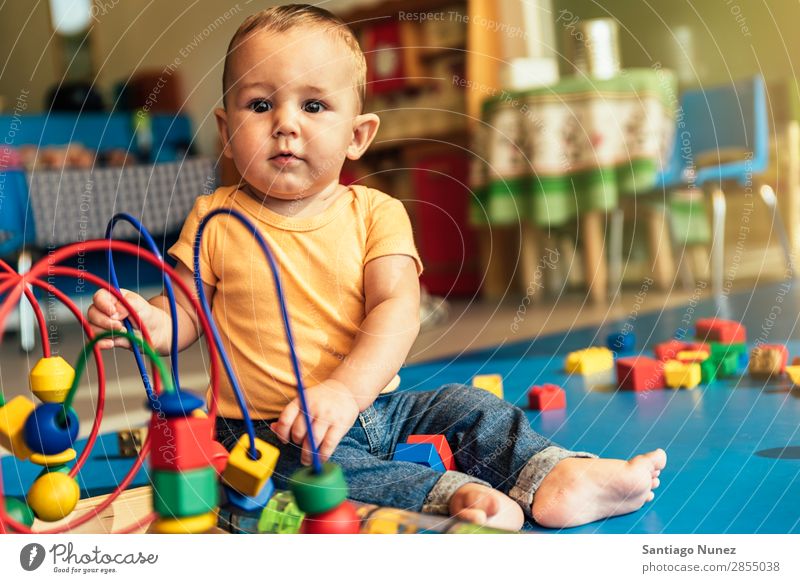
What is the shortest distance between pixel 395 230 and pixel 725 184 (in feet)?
6.21

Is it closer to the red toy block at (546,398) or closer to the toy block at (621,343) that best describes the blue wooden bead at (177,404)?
the red toy block at (546,398)

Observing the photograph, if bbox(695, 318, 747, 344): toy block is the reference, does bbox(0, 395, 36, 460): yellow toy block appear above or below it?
above

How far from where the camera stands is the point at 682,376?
1168 mm

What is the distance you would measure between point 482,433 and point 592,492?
0.41 feet

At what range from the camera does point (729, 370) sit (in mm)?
1229

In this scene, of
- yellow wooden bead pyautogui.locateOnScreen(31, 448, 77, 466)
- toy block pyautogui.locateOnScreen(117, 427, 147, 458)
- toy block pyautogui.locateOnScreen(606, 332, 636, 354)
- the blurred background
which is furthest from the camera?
the blurred background

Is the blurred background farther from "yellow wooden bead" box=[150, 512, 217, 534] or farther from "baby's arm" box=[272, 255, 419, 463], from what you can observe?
"yellow wooden bead" box=[150, 512, 217, 534]

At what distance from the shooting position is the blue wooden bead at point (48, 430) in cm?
70

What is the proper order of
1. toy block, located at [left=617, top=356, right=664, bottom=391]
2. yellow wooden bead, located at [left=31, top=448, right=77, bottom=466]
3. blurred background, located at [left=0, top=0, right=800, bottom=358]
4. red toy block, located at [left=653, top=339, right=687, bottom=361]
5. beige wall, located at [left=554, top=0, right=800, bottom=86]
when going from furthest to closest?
beige wall, located at [left=554, top=0, right=800, bottom=86], blurred background, located at [left=0, top=0, right=800, bottom=358], red toy block, located at [left=653, top=339, right=687, bottom=361], toy block, located at [left=617, top=356, right=664, bottom=391], yellow wooden bead, located at [left=31, top=448, right=77, bottom=466]

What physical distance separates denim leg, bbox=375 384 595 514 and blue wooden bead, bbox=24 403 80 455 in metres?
0.26

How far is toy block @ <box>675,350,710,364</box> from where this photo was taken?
1.24 metres

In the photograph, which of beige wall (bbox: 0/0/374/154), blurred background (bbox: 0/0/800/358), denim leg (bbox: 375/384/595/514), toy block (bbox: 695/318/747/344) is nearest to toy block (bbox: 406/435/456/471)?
denim leg (bbox: 375/384/595/514)

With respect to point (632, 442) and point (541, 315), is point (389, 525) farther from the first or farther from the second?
point (541, 315)

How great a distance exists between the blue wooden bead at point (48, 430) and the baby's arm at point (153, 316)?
0.06 metres
